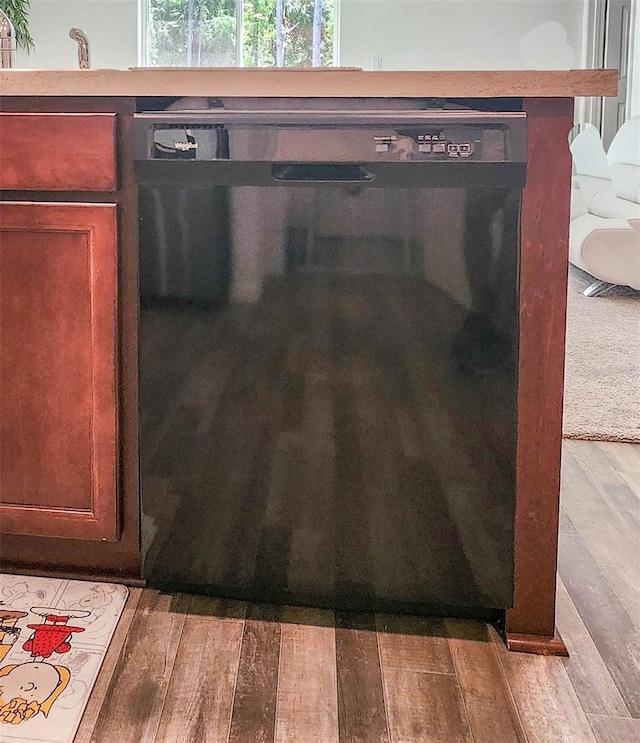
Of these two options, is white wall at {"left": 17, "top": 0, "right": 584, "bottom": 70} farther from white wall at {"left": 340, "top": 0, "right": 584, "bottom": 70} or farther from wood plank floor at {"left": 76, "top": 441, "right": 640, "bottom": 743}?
wood plank floor at {"left": 76, "top": 441, "right": 640, "bottom": 743}

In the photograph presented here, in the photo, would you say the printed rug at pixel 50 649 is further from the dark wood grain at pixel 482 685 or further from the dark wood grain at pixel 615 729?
the dark wood grain at pixel 615 729

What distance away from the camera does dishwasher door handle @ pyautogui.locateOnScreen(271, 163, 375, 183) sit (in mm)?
1117

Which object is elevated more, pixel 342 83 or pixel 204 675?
pixel 342 83

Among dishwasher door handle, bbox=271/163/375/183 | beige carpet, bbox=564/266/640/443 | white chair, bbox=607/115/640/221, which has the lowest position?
beige carpet, bbox=564/266/640/443

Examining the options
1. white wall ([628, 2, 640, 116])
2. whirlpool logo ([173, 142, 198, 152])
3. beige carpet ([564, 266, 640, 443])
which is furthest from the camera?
white wall ([628, 2, 640, 116])

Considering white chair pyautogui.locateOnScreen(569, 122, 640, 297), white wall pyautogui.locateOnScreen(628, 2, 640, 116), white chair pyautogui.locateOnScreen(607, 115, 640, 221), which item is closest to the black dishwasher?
white chair pyautogui.locateOnScreen(569, 122, 640, 297)

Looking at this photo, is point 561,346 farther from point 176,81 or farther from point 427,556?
point 176,81

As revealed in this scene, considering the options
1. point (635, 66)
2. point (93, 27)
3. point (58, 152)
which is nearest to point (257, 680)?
point (58, 152)

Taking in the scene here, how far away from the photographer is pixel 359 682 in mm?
1146

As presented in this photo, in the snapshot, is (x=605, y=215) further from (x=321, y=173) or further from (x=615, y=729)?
(x=615, y=729)

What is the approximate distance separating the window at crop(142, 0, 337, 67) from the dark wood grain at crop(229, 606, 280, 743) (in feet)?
18.4

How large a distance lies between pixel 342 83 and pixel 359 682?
906 mm

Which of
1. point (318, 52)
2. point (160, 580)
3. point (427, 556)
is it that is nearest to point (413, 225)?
point (427, 556)

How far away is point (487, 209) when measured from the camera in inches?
43.6
